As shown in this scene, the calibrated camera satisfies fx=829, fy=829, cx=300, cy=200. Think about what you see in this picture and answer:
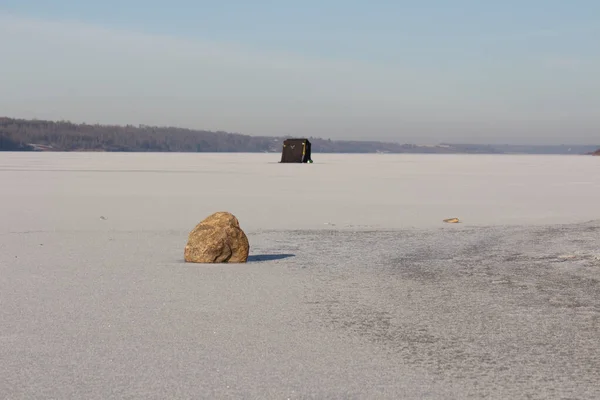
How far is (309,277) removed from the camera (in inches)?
365

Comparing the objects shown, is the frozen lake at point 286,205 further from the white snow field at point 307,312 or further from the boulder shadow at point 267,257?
the boulder shadow at point 267,257

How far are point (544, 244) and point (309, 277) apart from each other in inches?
184

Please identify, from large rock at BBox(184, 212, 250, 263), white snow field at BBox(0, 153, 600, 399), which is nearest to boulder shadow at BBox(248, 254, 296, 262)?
white snow field at BBox(0, 153, 600, 399)

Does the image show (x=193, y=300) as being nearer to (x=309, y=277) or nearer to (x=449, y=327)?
(x=309, y=277)

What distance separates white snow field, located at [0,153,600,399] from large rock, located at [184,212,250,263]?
12.1 inches

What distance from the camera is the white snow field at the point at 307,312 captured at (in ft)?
16.4

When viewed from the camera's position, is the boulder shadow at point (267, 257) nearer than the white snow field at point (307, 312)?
No

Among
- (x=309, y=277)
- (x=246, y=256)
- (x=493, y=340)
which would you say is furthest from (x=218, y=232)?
(x=493, y=340)

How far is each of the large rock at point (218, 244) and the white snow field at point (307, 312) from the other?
0.31m

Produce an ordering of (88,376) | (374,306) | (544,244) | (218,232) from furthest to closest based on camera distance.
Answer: (544,244)
(218,232)
(374,306)
(88,376)

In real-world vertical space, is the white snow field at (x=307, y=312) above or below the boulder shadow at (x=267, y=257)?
above

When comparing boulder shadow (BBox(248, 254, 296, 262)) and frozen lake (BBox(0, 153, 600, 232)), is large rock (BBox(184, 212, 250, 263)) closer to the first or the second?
boulder shadow (BBox(248, 254, 296, 262))

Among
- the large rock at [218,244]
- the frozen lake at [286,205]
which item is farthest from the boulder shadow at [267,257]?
the frozen lake at [286,205]

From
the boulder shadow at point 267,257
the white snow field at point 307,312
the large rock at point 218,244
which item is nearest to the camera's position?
the white snow field at point 307,312
